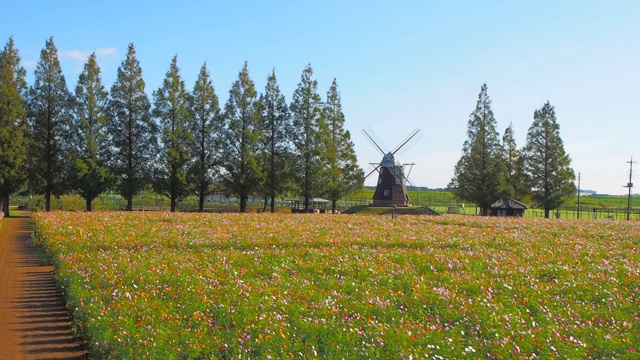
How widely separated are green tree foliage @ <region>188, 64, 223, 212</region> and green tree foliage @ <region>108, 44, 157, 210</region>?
170 inches

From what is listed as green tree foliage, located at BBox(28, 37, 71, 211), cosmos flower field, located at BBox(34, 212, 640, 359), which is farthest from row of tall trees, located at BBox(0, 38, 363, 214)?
cosmos flower field, located at BBox(34, 212, 640, 359)

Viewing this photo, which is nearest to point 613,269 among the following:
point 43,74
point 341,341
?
point 341,341

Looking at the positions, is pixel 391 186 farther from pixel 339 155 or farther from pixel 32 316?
pixel 32 316

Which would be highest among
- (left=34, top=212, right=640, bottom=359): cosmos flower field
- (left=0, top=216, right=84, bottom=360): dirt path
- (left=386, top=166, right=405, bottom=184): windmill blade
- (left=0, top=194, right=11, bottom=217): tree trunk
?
(left=386, top=166, right=405, bottom=184): windmill blade

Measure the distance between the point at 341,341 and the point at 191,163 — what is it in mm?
49809

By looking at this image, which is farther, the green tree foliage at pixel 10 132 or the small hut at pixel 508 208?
the small hut at pixel 508 208

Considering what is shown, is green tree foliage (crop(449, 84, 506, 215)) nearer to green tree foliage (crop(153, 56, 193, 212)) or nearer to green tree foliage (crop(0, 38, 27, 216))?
green tree foliage (crop(153, 56, 193, 212))

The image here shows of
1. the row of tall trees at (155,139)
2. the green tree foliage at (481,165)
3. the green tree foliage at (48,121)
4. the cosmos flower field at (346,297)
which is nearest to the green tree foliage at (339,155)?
the row of tall trees at (155,139)

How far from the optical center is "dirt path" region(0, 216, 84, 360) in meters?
10.2

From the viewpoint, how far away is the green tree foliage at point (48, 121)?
52000 millimetres

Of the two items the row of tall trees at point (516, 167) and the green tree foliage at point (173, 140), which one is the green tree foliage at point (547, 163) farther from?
the green tree foliage at point (173, 140)

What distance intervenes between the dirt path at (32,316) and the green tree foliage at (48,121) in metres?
34.7

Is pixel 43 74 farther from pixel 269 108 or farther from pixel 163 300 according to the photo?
pixel 163 300

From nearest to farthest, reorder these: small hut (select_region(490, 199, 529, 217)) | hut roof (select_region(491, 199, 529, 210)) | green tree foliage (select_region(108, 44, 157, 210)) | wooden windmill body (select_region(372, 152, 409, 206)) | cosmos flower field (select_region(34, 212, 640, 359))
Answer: cosmos flower field (select_region(34, 212, 640, 359)) < green tree foliage (select_region(108, 44, 157, 210)) < small hut (select_region(490, 199, 529, 217)) < hut roof (select_region(491, 199, 529, 210)) < wooden windmill body (select_region(372, 152, 409, 206))
